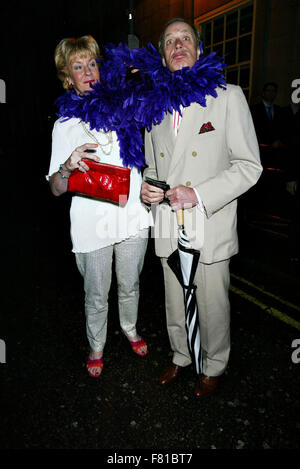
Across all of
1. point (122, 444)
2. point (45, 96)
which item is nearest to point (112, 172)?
point (122, 444)

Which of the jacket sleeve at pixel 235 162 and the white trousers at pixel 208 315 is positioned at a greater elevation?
the jacket sleeve at pixel 235 162

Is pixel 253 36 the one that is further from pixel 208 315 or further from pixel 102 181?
pixel 208 315

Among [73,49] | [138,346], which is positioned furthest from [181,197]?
[138,346]

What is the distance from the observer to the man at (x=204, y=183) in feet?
6.17

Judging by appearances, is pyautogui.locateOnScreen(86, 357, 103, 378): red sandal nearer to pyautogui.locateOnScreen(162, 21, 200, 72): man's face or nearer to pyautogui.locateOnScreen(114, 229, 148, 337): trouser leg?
pyautogui.locateOnScreen(114, 229, 148, 337): trouser leg

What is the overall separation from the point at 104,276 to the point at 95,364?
75 centimetres

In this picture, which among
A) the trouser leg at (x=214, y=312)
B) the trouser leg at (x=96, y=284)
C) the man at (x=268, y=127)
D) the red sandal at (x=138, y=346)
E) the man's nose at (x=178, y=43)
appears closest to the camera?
the man's nose at (x=178, y=43)

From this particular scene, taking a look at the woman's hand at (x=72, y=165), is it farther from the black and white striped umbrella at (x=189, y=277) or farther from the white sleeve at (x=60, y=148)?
the black and white striped umbrella at (x=189, y=277)

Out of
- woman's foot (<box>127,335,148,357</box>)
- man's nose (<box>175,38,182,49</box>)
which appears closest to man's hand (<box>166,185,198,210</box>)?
man's nose (<box>175,38,182,49</box>)

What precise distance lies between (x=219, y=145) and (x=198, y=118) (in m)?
0.21

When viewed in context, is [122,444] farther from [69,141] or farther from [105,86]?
[105,86]

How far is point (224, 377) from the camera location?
2.50m

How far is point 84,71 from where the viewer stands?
221 centimetres

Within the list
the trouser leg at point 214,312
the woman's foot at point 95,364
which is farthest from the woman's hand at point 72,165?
the woman's foot at point 95,364
